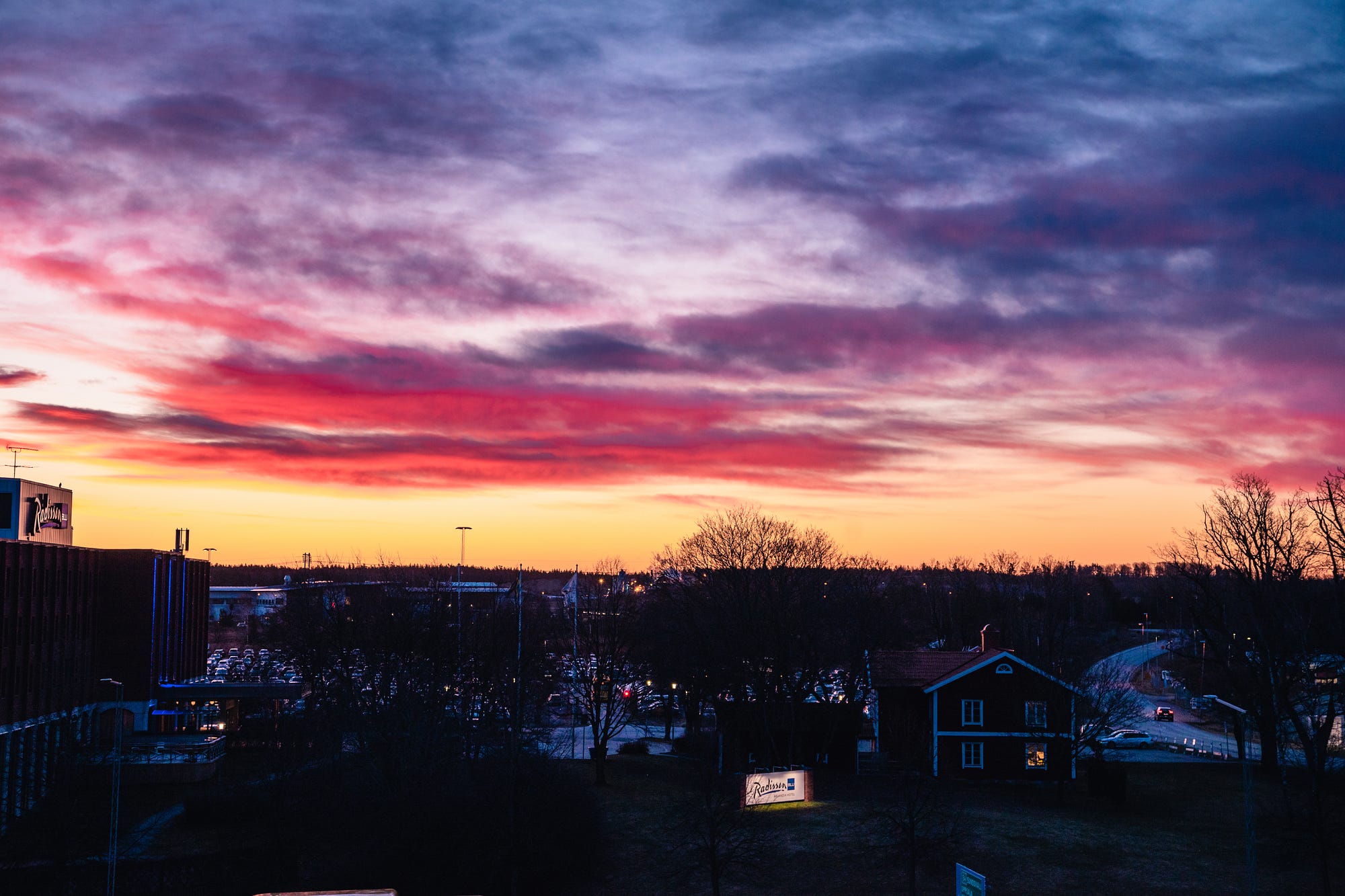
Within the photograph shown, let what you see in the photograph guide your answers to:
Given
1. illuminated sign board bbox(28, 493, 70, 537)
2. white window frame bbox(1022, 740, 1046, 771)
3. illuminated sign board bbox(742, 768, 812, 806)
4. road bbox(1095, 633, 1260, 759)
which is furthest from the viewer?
road bbox(1095, 633, 1260, 759)

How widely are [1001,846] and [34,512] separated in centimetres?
5256

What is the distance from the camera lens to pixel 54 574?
59.3 meters

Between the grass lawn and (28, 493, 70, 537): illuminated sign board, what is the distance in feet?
114

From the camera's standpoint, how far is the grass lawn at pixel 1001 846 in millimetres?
39781

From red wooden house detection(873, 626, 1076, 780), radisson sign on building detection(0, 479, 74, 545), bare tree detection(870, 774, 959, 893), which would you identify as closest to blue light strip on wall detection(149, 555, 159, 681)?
radisson sign on building detection(0, 479, 74, 545)

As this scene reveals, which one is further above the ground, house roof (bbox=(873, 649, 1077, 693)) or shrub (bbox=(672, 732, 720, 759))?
house roof (bbox=(873, 649, 1077, 693))

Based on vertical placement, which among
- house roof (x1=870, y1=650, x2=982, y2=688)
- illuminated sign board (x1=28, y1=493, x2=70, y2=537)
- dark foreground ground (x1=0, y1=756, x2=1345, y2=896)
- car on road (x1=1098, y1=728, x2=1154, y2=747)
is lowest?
car on road (x1=1098, y1=728, x2=1154, y2=747)

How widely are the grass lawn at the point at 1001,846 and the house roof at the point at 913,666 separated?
25.5 ft

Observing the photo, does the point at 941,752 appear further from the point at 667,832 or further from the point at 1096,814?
the point at 667,832

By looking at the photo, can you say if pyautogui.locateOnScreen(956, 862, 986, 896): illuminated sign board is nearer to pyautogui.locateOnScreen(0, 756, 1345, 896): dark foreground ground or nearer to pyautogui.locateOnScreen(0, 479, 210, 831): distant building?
pyautogui.locateOnScreen(0, 756, 1345, 896): dark foreground ground

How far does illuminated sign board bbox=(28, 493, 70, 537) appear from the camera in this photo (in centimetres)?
5854

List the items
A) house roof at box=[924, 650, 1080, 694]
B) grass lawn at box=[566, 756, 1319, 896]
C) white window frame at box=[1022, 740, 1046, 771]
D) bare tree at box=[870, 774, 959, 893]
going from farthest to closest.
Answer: white window frame at box=[1022, 740, 1046, 771]
house roof at box=[924, 650, 1080, 694]
grass lawn at box=[566, 756, 1319, 896]
bare tree at box=[870, 774, 959, 893]

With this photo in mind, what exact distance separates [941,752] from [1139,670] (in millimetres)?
86111

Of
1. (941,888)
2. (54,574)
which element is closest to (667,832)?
(941,888)
